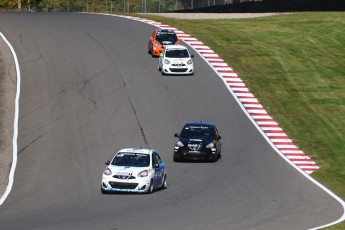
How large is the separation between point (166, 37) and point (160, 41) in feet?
2.64

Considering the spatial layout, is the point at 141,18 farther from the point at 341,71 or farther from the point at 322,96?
the point at 322,96

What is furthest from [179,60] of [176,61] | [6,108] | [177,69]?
[6,108]

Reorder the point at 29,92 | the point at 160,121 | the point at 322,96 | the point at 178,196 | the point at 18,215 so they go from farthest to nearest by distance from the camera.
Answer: the point at 322,96 < the point at 29,92 < the point at 160,121 < the point at 178,196 < the point at 18,215

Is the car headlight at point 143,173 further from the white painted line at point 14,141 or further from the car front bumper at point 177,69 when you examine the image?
the car front bumper at point 177,69

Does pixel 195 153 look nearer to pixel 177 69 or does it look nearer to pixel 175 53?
pixel 177 69

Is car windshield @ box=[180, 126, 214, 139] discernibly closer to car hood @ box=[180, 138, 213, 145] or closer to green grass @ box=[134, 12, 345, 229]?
car hood @ box=[180, 138, 213, 145]

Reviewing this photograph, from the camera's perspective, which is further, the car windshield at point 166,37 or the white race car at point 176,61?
the car windshield at point 166,37

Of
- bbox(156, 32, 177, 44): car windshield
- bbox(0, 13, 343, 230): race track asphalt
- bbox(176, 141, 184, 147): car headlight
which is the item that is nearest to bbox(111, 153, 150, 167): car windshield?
bbox(0, 13, 343, 230): race track asphalt

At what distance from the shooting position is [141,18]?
237 feet

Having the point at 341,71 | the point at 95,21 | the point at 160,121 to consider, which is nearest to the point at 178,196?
the point at 160,121

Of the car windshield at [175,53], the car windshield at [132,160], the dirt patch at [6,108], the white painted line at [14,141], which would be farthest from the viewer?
the car windshield at [175,53]

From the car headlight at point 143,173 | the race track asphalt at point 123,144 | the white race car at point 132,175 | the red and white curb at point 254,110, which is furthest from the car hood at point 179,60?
the car headlight at point 143,173

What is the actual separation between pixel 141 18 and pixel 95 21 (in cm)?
459

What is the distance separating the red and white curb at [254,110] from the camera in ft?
129
